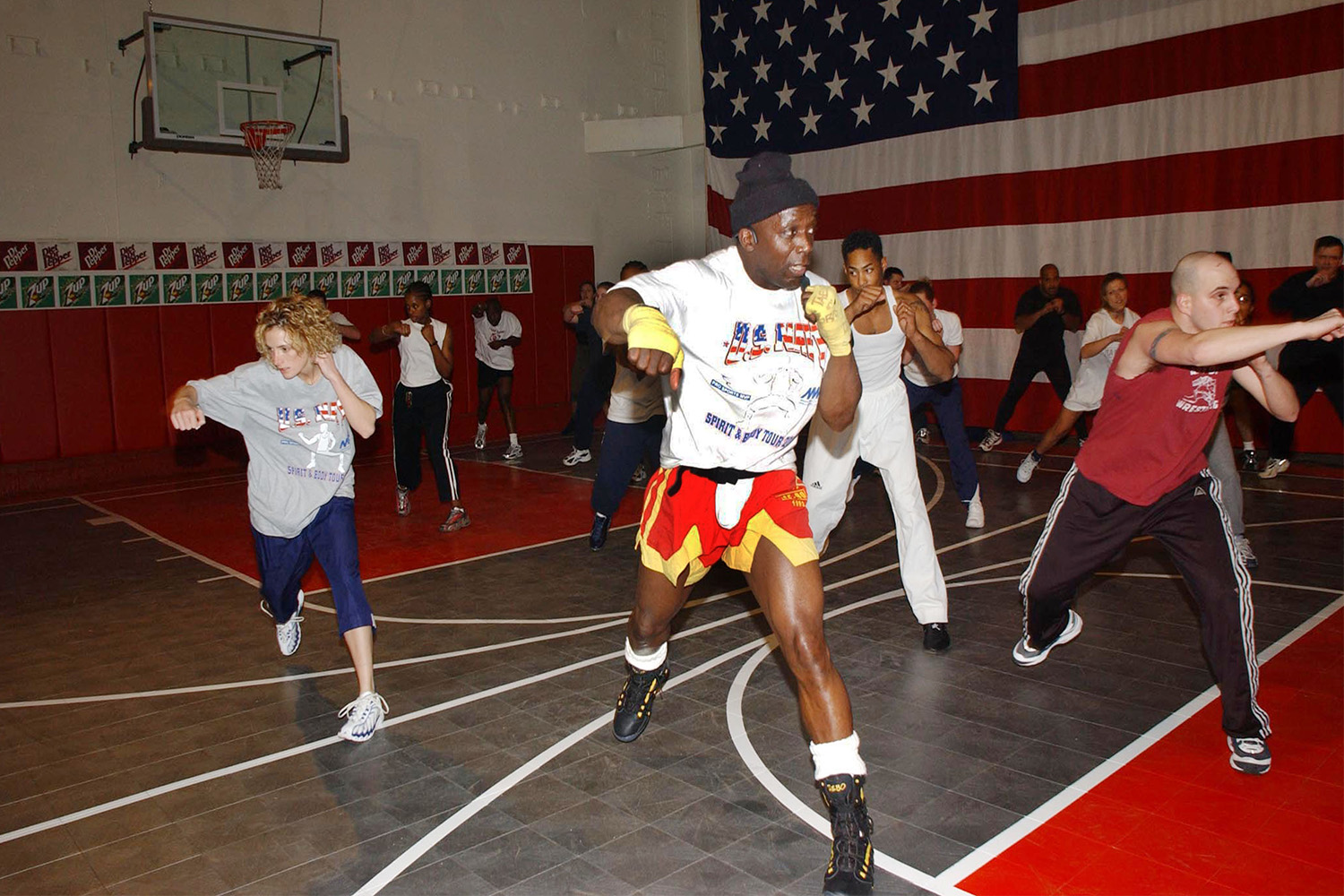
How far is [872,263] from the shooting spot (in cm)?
559

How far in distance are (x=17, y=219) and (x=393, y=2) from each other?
5.84 m

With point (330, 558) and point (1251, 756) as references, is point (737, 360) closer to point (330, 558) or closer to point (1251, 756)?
point (330, 558)

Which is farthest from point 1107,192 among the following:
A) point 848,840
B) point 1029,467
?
point 848,840

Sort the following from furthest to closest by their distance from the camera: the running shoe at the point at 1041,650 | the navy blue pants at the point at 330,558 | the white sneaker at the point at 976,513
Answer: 1. the white sneaker at the point at 976,513
2. the running shoe at the point at 1041,650
3. the navy blue pants at the point at 330,558

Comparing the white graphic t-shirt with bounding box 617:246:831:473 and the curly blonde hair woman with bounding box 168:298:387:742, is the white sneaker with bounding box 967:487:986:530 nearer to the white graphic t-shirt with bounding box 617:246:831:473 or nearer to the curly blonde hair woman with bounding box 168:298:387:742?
the white graphic t-shirt with bounding box 617:246:831:473

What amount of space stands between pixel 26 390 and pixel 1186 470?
12599 millimetres

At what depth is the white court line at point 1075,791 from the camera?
12.0 ft

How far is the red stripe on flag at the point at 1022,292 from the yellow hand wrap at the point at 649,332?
1049 cm

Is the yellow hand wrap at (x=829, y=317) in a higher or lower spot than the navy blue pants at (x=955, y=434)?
higher

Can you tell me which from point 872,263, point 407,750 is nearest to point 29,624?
point 407,750

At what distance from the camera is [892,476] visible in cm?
595

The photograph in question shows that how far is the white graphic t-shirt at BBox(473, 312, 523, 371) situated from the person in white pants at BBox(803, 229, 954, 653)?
9.01 m

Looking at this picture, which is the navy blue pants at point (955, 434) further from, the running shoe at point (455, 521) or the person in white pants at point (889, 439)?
the running shoe at point (455, 521)

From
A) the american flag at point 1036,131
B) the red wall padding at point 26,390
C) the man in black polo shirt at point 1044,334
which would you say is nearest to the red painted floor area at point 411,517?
the red wall padding at point 26,390
